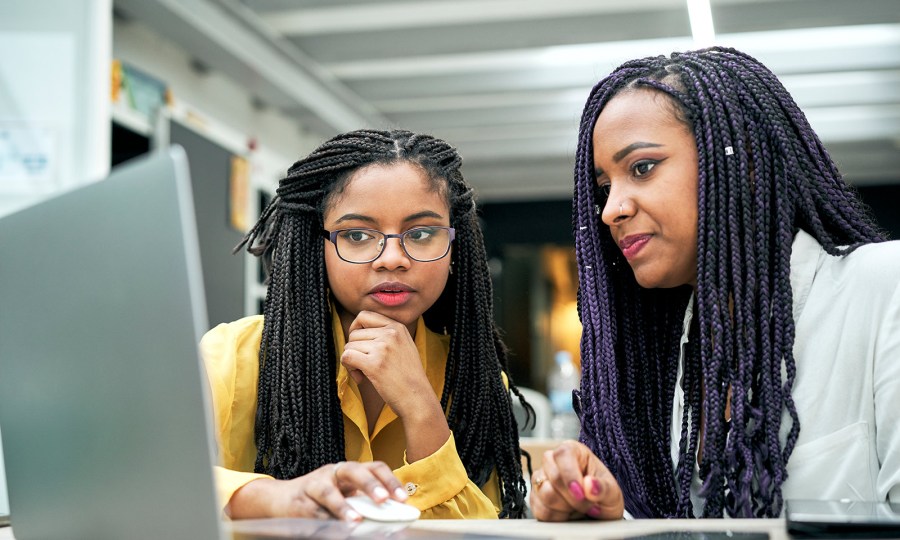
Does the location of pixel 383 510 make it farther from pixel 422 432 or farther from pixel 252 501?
pixel 422 432

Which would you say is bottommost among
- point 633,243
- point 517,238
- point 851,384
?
point 851,384

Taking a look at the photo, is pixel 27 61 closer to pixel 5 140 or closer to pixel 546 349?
pixel 5 140

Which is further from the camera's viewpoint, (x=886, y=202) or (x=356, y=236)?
(x=886, y=202)

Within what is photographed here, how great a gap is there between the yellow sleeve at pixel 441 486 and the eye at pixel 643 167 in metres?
0.53

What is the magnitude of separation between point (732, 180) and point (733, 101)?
14 centimetres

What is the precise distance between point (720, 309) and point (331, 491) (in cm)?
66

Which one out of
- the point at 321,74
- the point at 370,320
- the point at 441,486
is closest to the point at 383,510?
the point at 441,486

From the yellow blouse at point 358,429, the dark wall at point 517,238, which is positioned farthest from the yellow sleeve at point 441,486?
the dark wall at point 517,238

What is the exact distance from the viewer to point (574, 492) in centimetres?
105

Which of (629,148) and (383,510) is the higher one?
(629,148)

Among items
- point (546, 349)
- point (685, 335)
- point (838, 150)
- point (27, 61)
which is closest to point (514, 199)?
point (546, 349)

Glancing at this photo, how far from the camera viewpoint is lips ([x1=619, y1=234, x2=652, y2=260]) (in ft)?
4.63

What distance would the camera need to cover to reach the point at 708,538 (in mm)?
828

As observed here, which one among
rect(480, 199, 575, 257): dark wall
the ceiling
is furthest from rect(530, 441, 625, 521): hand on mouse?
rect(480, 199, 575, 257): dark wall
